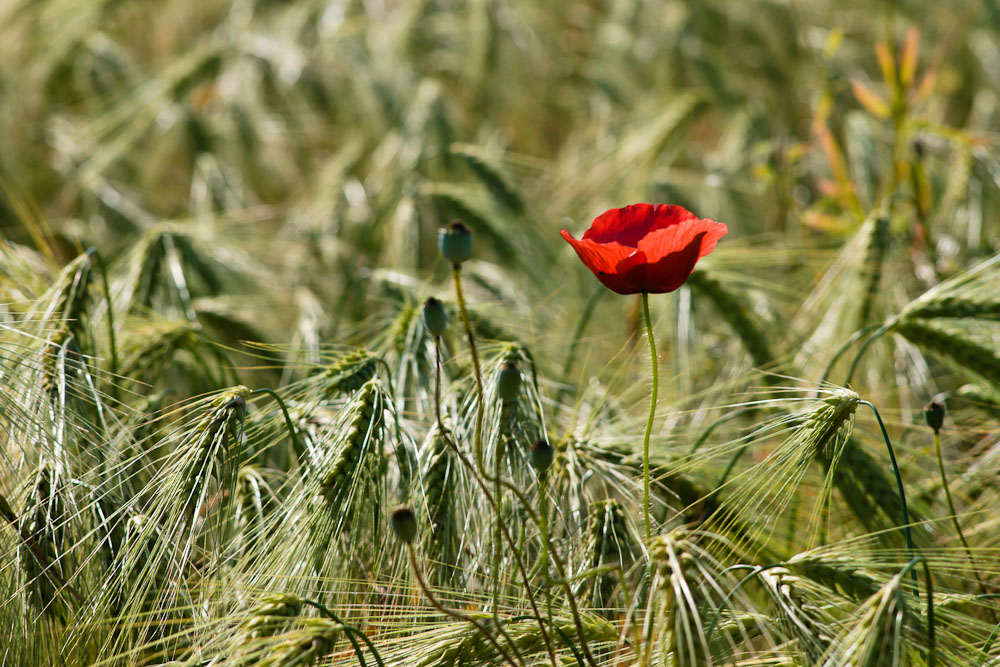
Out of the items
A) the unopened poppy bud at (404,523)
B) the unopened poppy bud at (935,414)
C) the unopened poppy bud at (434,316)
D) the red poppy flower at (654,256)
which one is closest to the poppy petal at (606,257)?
the red poppy flower at (654,256)

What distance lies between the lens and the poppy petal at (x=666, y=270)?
23.7 inches

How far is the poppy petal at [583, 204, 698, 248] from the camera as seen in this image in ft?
2.21

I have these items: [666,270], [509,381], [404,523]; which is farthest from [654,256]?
[404,523]

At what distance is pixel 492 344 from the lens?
0.91 meters

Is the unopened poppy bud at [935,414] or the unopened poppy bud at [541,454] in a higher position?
the unopened poppy bud at [935,414]

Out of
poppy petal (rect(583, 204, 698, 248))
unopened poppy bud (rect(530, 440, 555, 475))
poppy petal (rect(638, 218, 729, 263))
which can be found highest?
poppy petal (rect(583, 204, 698, 248))

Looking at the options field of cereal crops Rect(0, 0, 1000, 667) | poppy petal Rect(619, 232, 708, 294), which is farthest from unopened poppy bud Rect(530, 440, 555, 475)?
poppy petal Rect(619, 232, 708, 294)

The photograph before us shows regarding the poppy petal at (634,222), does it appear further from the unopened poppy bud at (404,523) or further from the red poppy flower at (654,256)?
the unopened poppy bud at (404,523)

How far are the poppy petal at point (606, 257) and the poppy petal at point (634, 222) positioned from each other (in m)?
0.04

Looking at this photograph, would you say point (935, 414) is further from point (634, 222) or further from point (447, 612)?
point (447, 612)

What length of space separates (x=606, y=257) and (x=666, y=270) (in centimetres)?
4

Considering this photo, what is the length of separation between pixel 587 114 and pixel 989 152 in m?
1.11

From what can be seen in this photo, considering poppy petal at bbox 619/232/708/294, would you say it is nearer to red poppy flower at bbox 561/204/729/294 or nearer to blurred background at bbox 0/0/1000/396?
red poppy flower at bbox 561/204/729/294

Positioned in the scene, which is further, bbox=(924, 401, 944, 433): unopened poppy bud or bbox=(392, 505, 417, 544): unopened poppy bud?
bbox=(924, 401, 944, 433): unopened poppy bud
